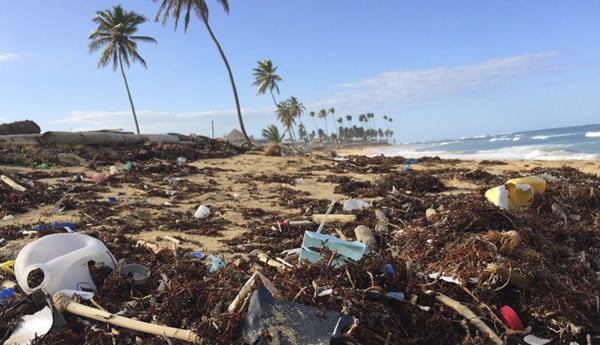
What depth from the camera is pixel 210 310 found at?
2.38 metres

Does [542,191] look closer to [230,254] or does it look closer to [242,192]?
[230,254]

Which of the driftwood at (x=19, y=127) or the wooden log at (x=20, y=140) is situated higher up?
the driftwood at (x=19, y=127)

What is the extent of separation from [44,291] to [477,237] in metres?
3.32

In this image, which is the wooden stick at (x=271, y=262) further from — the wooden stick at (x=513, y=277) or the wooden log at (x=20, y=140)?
the wooden log at (x=20, y=140)

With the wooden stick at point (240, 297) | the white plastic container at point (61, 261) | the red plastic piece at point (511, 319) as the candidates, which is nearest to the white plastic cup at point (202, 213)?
the white plastic container at point (61, 261)

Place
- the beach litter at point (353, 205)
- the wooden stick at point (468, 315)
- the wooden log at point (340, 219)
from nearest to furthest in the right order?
the wooden stick at point (468, 315), the wooden log at point (340, 219), the beach litter at point (353, 205)

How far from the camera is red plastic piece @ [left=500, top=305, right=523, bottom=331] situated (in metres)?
2.24

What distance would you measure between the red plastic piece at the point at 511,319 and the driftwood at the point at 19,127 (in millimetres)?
18887

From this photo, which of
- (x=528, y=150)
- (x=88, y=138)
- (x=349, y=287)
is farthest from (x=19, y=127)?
(x=528, y=150)

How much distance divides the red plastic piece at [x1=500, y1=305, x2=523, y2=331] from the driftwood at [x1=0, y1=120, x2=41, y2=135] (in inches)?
744

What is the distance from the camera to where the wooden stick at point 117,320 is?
220 centimetres

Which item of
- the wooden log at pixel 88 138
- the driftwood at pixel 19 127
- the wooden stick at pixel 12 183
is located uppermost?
the driftwood at pixel 19 127

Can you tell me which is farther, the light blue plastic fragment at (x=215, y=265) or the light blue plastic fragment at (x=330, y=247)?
the light blue plastic fragment at (x=215, y=265)

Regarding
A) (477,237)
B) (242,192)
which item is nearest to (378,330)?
(477,237)
